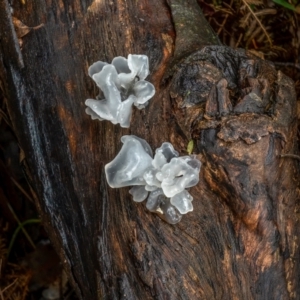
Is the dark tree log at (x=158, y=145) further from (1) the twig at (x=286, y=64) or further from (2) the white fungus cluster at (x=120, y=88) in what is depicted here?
(1) the twig at (x=286, y=64)

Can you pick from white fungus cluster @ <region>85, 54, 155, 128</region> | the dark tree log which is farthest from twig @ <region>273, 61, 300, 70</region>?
white fungus cluster @ <region>85, 54, 155, 128</region>

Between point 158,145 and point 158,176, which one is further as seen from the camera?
point 158,145

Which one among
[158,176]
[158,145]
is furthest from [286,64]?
[158,176]

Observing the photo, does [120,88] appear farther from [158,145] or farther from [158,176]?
[158,176]

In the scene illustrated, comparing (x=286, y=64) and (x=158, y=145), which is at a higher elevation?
(x=158, y=145)

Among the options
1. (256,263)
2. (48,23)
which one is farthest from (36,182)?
(256,263)

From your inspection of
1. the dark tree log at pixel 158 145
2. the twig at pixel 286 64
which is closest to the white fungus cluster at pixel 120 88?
the dark tree log at pixel 158 145
